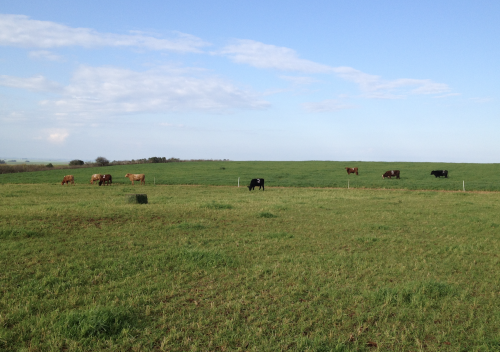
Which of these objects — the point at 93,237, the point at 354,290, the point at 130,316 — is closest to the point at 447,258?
the point at 354,290

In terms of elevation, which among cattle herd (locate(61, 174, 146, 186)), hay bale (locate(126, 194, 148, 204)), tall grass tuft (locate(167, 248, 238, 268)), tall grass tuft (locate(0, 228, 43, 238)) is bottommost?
tall grass tuft (locate(167, 248, 238, 268))

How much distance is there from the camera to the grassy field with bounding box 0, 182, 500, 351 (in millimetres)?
5180

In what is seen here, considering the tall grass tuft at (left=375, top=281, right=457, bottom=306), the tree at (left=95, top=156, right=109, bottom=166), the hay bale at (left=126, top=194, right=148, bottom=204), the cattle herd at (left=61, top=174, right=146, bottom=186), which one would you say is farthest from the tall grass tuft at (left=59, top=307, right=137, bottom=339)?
the tree at (left=95, top=156, right=109, bottom=166)

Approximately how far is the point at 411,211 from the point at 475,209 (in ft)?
13.6

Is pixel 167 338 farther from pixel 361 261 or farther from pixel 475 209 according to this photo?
pixel 475 209

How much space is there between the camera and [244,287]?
7.14 m

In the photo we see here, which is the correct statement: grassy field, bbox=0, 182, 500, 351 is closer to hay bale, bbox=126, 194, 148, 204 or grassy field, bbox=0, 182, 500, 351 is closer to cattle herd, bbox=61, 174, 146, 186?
hay bale, bbox=126, 194, 148, 204

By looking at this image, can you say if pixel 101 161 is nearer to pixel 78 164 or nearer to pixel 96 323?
pixel 78 164

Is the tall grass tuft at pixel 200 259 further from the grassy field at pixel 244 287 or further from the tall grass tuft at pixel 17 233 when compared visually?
the tall grass tuft at pixel 17 233

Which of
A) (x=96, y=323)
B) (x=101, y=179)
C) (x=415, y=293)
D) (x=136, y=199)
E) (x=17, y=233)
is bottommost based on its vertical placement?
(x=415, y=293)

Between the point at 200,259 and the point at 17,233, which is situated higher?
the point at 17,233

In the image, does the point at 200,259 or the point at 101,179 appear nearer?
the point at 200,259

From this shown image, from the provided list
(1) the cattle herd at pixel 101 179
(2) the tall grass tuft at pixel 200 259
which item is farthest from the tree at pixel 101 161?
(2) the tall grass tuft at pixel 200 259

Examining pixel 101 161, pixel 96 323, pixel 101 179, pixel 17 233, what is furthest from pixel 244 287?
pixel 101 161
